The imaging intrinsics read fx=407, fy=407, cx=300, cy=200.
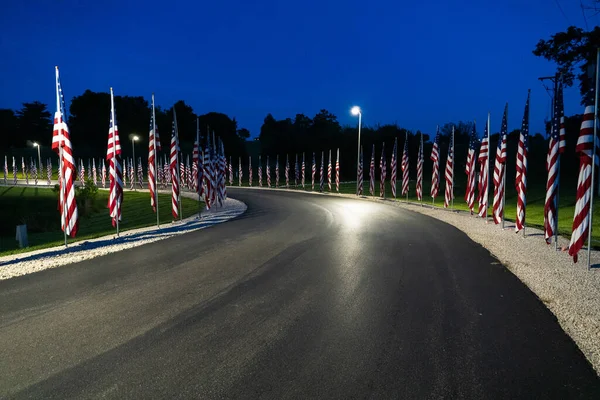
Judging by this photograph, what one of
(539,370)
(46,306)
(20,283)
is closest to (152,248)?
(20,283)

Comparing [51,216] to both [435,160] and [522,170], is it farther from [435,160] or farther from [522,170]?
[522,170]

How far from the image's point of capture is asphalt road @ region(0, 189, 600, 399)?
434 cm

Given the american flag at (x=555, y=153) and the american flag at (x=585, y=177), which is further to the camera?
the american flag at (x=555, y=153)

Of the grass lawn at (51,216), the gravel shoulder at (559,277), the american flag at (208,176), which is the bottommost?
the grass lawn at (51,216)

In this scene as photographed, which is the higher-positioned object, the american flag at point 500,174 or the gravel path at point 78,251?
the american flag at point 500,174

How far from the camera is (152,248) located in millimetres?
12531

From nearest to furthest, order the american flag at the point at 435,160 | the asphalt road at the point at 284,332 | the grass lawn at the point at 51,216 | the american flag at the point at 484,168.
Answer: the asphalt road at the point at 284,332 < the american flag at the point at 484,168 < the grass lawn at the point at 51,216 < the american flag at the point at 435,160

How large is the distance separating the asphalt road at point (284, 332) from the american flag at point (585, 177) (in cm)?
226

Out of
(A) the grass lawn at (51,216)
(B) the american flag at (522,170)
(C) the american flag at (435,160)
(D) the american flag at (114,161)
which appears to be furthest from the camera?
(C) the american flag at (435,160)

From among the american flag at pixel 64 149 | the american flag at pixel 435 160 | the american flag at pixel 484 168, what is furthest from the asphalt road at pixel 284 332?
the american flag at pixel 435 160

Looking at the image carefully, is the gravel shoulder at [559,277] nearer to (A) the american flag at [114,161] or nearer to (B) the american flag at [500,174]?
(B) the american flag at [500,174]

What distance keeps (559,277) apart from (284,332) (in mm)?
6756

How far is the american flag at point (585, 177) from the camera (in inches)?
379

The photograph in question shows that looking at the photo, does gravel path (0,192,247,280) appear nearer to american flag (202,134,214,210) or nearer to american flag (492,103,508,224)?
american flag (202,134,214,210)
